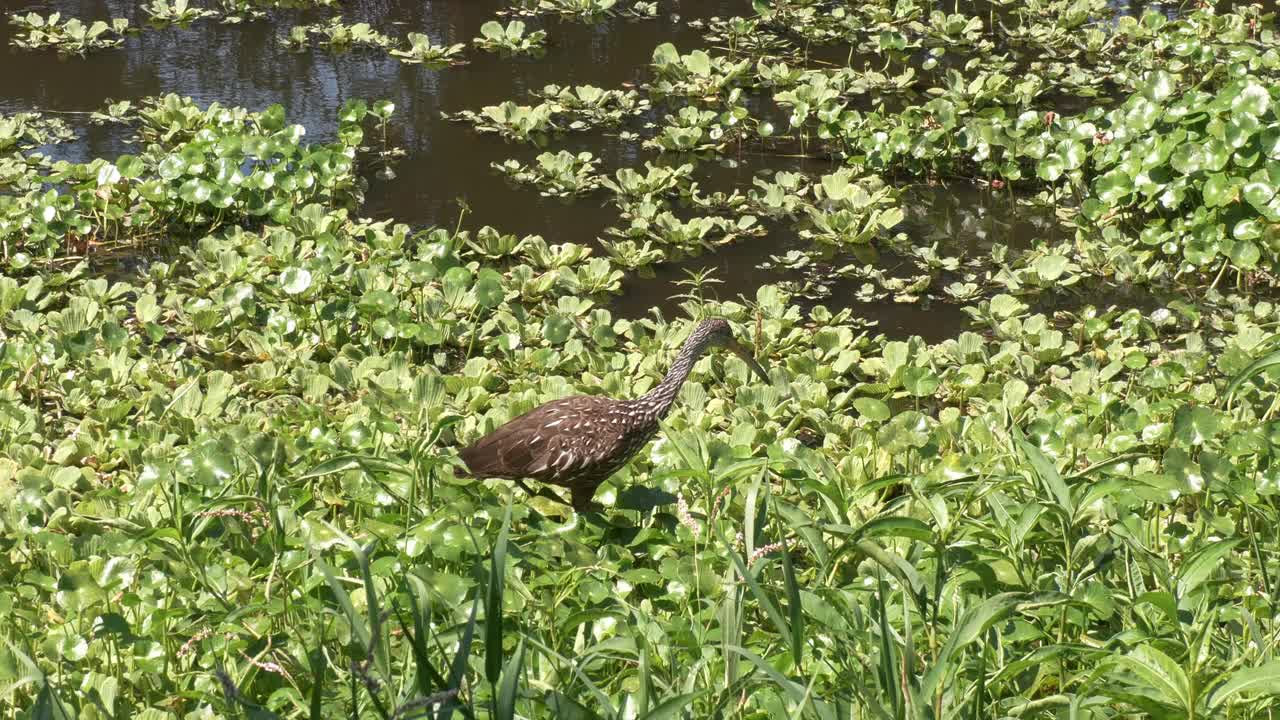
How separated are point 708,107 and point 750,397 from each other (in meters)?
4.01

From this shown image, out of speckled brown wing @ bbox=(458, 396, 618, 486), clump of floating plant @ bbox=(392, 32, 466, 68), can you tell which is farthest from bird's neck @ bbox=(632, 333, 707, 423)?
clump of floating plant @ bbox=(392, 32, 466, 68)

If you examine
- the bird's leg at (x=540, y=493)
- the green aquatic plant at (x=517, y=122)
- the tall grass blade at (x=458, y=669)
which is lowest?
the bird's leg at (x=540, y=493)

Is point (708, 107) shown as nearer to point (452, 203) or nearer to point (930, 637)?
point (452, 203)

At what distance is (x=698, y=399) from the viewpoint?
5.54 m

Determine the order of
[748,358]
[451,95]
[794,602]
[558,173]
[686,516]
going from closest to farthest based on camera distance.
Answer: [794,602]
[686,516]
[748,358]
[558,173]
[451,95]

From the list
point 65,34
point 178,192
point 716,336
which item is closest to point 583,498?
point 716,336

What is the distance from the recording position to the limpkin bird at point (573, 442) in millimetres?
4551

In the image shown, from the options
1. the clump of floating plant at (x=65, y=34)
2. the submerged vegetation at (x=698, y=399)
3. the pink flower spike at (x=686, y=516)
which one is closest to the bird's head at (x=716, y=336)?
the submerged vegetation at (x=698, y=399)

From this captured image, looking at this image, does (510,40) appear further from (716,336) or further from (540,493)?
(540,493)

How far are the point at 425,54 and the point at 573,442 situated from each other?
5790mm

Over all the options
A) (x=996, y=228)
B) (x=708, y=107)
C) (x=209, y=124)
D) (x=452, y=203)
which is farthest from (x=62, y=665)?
(x=708, y=107)

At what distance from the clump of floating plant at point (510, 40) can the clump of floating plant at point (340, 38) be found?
2.16 ft

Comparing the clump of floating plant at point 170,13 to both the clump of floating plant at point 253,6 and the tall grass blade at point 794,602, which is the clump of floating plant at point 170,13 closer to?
the clump of floating plant at point 253,6

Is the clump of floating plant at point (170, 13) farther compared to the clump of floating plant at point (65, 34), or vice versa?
the clump of floating plant at point (170, 13)
